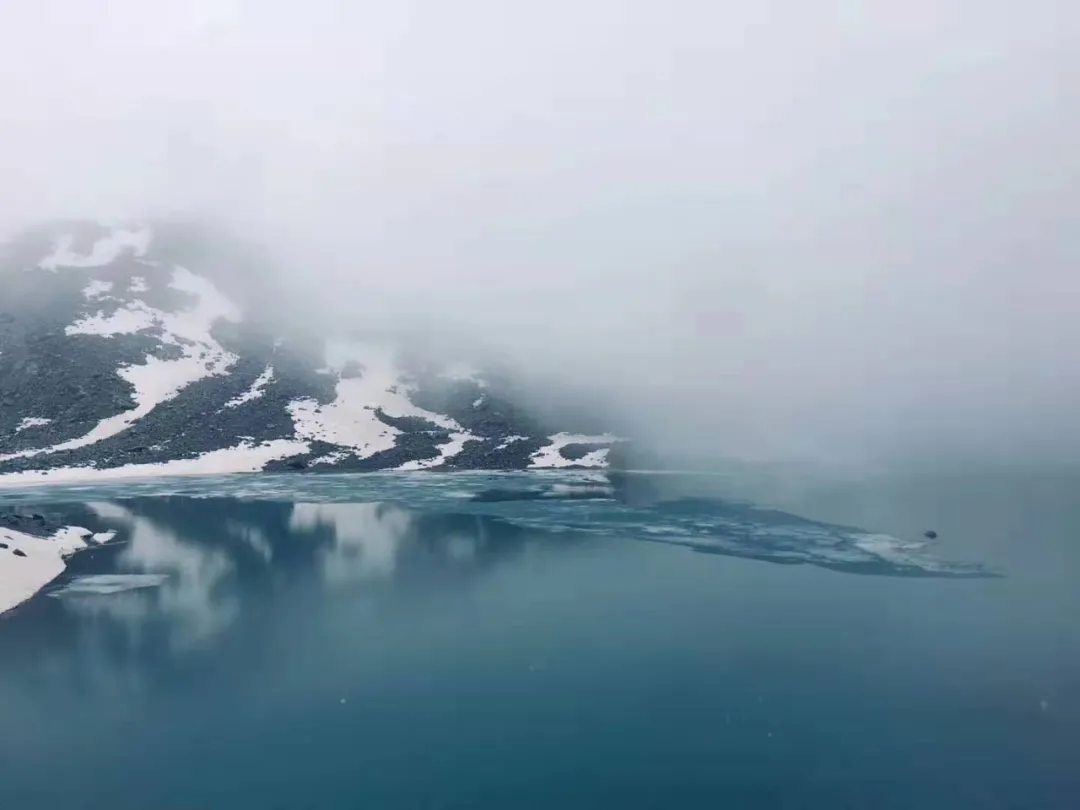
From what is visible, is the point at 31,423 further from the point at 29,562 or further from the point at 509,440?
the point at 29,562

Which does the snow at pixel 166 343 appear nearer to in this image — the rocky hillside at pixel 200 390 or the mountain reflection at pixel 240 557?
the rocky hillside at pixel 200 390

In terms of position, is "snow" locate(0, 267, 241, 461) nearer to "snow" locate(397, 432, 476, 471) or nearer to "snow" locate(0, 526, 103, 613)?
"snow" locate(397, 432, 476, 471)

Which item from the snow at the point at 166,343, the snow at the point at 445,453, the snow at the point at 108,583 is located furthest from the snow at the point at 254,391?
the snow at the point at 108,583

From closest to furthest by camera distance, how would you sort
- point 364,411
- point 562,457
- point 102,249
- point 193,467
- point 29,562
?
point 29,562, point 193,467, point 562,457, point 364,411, point 102,249

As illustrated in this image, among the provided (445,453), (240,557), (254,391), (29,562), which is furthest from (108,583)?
(254,391)

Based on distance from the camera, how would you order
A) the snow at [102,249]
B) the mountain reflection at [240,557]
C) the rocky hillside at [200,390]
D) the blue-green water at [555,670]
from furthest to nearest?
the snow at [102,249] < the rocky hillside at [200,390] < the mountain reflection at [240,557] < the blue-green water at [555,670]

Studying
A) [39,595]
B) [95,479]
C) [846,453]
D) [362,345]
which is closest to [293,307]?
[362,345]
